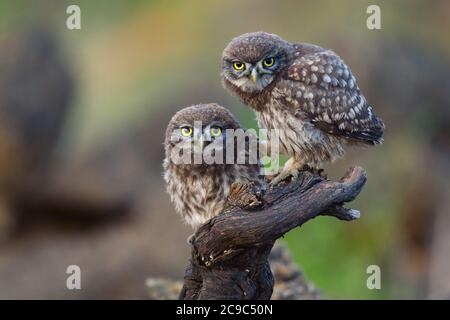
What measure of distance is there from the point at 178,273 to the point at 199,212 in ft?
14.2

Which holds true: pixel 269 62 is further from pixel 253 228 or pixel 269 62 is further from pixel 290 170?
pixel 253 228

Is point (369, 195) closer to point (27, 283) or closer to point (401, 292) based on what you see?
point (401, 292)

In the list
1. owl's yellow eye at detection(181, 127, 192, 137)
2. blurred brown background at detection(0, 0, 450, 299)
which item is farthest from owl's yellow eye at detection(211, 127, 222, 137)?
blurred brown background at detection(0, 0, 450, 299)

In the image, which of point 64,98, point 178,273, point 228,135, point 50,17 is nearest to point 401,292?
point 178,273

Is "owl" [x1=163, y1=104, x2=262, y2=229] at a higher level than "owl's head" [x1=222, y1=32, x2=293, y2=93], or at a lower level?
lower

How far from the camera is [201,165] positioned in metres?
5.22

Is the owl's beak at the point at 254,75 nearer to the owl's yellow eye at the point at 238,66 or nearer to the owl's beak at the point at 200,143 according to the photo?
the owl's yellow eye at the point at 238,66

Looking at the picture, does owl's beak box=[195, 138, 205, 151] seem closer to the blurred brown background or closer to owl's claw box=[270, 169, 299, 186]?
owl's claw box=[270, 169, 299, 186]

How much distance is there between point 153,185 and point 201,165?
7.26 metres

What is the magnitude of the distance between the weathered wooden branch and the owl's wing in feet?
1.62

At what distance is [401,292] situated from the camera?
11086 mm

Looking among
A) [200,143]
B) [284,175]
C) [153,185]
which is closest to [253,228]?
[200,143]

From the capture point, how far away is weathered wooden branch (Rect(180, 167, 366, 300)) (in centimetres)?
467

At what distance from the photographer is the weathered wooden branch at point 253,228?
4.67 m
